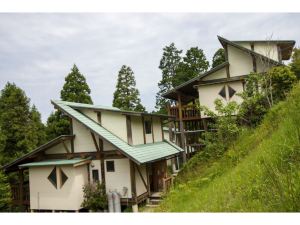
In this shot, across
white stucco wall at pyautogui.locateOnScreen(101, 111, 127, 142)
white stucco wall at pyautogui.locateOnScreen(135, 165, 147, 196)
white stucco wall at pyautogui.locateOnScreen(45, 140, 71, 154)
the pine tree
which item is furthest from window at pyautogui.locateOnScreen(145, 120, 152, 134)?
the pine tree

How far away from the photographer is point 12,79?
2169 centimetres

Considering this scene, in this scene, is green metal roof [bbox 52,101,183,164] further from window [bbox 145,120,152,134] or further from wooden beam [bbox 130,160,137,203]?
window [bbox 145,120,152,134]

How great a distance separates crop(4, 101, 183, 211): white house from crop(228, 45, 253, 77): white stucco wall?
7261mm

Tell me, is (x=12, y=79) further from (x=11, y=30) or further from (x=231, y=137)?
(x=231, y=137)

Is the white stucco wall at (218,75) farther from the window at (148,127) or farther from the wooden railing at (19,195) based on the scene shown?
the wooden railing at (19,195)

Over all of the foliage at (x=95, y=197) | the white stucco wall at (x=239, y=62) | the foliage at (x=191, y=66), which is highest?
the foliage at (x=191, y=66)

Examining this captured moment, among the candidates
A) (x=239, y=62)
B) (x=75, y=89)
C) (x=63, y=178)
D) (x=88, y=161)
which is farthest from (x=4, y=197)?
(x=239, y=62)

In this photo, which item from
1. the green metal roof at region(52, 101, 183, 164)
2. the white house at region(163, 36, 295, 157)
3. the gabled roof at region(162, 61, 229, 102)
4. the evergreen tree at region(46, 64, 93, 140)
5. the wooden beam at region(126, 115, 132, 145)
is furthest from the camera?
the evergreen tree at region(46, 64, 93, 140)

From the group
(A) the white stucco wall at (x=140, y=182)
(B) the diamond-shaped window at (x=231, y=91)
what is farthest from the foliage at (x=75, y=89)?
(B) the diamond-shaped window at (x=231, y=91)

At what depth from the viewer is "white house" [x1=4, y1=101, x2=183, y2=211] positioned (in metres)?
13.5

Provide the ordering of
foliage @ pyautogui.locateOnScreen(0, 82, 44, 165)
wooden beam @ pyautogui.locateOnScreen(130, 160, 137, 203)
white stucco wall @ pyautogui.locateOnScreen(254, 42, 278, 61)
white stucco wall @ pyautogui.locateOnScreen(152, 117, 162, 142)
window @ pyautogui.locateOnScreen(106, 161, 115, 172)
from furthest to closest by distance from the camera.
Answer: foliage @ pyautogui.locateOnScreen(0, 82, 44, 165) → white stucco wall @ pyautogui.locateOnScreen(254, 42, 278, 61) → white stucco wall @ pyautogui.locateOnScreen(152, 117, 162, 142) → window @ pyautogui.locateOnScreen(106, 161, 115, 172) → wooden beam @ pyautogui.locateOnScreen(130, 160, 137, 203)

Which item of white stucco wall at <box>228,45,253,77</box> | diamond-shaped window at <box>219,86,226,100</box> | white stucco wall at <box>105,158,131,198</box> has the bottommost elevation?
white stucco wall at <box>105,158,131,198</box>

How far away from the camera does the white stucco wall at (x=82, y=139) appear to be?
47.4 feet

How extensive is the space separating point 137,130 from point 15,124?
34.9 ft
